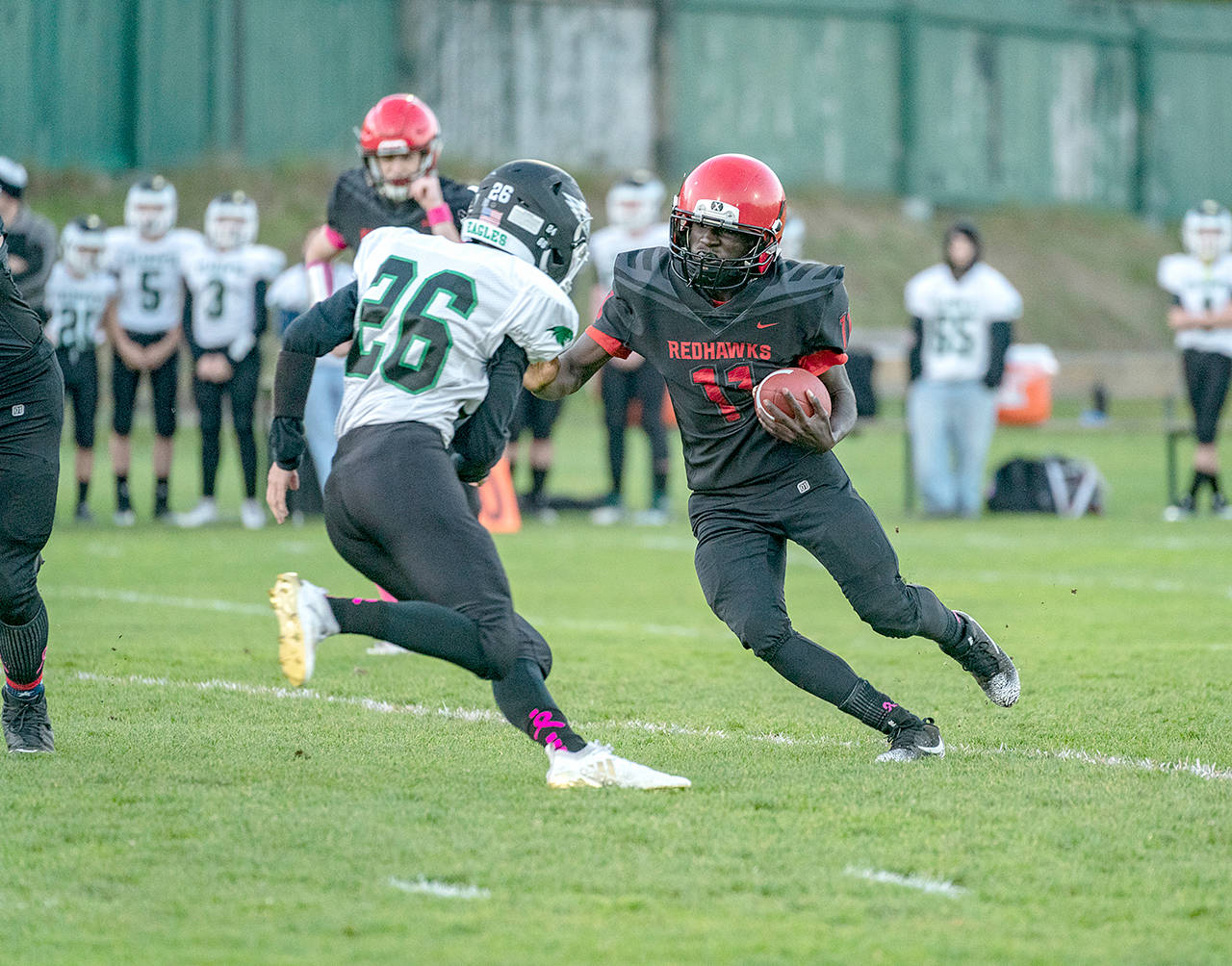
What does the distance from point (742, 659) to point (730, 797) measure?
2471 millimetres

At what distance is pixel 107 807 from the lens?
4.07 meters

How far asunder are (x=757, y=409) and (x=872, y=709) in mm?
853

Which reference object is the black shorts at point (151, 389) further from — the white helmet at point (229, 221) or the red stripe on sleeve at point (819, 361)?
the red stripe on sleeve at point (819, 361)

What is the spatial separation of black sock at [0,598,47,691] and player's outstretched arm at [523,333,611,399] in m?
1.44

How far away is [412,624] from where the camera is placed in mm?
4016

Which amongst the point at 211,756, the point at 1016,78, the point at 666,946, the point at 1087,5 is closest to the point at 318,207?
the point at 1016,78

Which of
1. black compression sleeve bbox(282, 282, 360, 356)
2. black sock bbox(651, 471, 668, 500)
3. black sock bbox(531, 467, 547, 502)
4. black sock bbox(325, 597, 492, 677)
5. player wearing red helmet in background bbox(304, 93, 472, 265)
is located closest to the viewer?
black sock bbox(325, 597, 492, 677)

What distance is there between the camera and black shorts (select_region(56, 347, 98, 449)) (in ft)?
36.7

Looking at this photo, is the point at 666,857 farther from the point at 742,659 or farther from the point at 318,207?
the point at 318,207

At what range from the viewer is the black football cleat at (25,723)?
Answer: 15.5 feet

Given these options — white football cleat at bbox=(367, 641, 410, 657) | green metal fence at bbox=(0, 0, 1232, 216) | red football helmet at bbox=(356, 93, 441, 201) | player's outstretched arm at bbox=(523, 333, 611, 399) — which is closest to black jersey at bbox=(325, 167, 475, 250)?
red football helmet at bbox=(356, 93, 441, 201)

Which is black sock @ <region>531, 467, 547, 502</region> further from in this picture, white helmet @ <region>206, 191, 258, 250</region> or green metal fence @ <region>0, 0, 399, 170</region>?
green metal fence @ <region>0, 0, 399, 170</region>

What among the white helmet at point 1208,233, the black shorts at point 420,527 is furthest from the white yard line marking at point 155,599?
the white helmet at point 1208,233

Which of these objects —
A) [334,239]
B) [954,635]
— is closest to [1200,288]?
[334,239]
